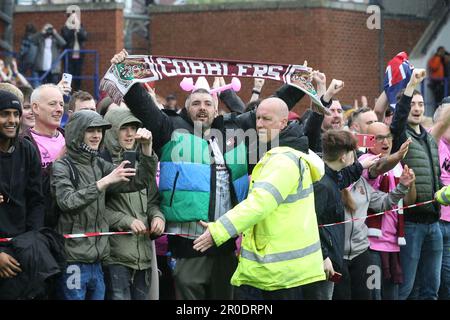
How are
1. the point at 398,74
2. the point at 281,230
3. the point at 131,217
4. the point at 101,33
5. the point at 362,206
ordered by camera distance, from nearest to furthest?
the point at 281,230 → the point at 131,217 → the point at 362,206 → the point at 398,74 → the point at 101,33

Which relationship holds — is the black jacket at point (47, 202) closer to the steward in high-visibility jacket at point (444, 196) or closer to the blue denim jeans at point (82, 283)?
the blue denim jeans at point (82, 283)

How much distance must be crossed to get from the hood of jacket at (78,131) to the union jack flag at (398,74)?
120 inches

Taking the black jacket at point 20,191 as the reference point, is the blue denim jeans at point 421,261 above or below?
below

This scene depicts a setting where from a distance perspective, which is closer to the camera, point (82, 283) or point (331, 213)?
point (82, 283)

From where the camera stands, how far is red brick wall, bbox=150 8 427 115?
2186 cm

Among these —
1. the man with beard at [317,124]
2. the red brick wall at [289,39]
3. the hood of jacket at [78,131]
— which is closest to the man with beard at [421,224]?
the man with beard at [317,124]

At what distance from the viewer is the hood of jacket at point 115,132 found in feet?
29.3

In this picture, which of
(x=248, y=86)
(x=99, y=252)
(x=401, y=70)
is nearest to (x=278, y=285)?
(x=99, y=252)

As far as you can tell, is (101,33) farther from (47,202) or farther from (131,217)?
(47,202)

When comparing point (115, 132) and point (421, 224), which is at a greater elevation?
point (115, 132)

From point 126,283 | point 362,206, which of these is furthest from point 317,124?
point 126,283

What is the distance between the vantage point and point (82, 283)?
8188mm

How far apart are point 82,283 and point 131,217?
0.72 meters

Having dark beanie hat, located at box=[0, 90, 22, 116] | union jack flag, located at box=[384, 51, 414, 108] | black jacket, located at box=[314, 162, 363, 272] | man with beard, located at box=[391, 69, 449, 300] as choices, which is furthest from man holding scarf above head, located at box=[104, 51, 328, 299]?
man with beard, located at box=[391, 69, 449, 300]
